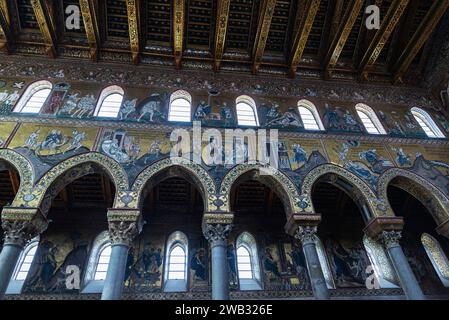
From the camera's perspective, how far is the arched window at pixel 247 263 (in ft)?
33.9

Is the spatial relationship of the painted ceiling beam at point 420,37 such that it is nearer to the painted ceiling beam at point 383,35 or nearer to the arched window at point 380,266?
the painted ceiling beam at point 383,35

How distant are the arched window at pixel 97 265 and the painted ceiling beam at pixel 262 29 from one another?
873 cm

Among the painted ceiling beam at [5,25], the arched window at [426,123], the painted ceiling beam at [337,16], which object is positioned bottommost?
the arched window at [426,123]

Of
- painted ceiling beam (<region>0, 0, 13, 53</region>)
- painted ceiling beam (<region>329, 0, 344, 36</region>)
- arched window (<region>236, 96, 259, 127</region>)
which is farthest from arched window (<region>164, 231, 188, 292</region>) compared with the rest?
painted ceiling beam (<region>329, 0, 344, 36</region>)

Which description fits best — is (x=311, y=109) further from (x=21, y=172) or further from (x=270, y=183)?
(x=21, y=172)

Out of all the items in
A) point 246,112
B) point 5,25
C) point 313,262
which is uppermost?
point 5,25

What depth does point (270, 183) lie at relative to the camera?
913 cm

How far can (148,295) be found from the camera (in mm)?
9609

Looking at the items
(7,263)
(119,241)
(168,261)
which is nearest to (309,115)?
(168,261)

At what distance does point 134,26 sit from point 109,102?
2848mm

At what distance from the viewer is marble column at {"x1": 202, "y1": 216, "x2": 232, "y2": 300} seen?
22.6ft

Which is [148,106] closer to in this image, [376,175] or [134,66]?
[134,66]

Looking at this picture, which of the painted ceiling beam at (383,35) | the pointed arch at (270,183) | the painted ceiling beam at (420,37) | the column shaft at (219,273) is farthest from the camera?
the painted ceiling beam at (420,37)

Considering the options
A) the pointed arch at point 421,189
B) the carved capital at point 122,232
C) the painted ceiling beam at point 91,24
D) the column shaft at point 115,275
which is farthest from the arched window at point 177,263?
the painted ceiling beam at point 91,24
